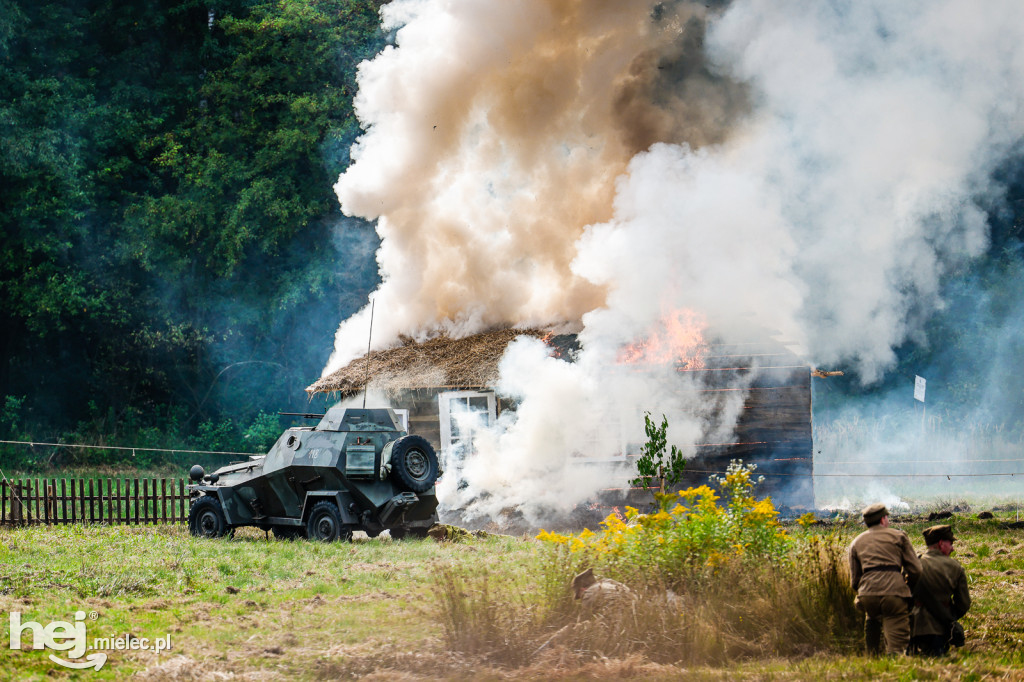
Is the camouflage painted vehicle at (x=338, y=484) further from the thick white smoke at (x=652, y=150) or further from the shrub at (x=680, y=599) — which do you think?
the shrub at (x=680, y=599)

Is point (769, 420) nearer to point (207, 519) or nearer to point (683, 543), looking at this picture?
point (683, 543)

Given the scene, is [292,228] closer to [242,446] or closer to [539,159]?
[242,446]

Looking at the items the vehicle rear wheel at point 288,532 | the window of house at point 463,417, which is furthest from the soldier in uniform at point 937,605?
the window of house at point 463,417

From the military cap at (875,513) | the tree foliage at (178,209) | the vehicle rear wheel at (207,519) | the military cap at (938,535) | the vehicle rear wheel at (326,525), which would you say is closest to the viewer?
the military cap at (875,513)

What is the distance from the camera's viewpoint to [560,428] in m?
18.0

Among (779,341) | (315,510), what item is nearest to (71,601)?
(315,510)

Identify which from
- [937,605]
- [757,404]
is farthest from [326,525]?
[937,605]

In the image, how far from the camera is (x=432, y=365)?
68.8ft

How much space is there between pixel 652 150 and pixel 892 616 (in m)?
14.4

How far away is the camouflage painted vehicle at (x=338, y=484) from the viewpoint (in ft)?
51.5

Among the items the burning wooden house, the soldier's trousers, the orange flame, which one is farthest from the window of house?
the soldier's trousers

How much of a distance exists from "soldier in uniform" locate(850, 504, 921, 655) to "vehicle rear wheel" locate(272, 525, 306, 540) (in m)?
10.0

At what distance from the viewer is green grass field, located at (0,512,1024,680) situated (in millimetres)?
8078

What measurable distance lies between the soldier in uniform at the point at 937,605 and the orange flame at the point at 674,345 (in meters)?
9.09
